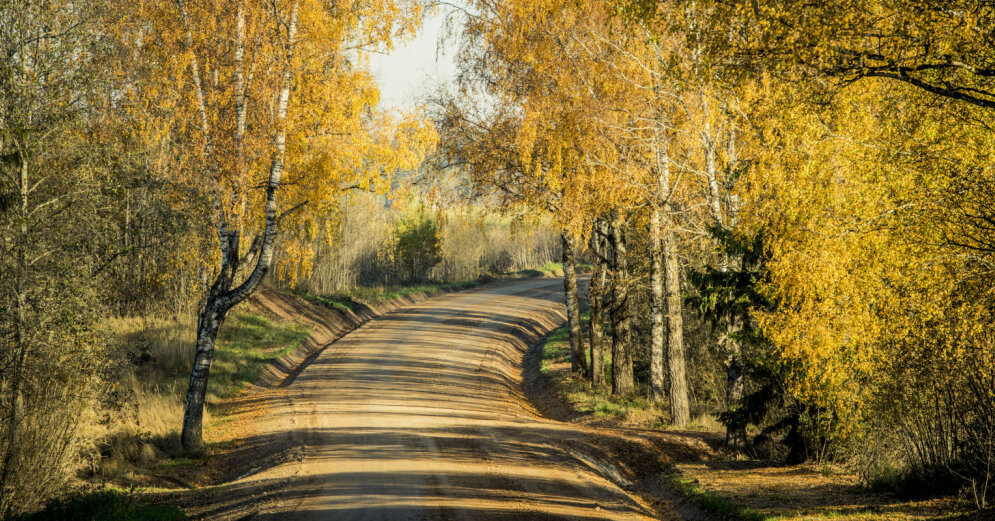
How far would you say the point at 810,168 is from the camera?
11.9 m

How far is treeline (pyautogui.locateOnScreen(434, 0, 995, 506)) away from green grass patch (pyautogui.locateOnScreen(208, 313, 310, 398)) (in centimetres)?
1010

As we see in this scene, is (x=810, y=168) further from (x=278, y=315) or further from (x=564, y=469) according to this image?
(x=278, y=315)

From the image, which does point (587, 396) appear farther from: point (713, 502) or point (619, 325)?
point (713, 502)

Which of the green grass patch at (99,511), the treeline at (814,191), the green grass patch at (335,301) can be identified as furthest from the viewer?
the green grass patch at (335,301)

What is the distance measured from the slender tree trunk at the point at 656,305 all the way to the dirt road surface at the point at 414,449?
3.21 metres

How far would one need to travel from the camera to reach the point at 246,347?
2408 centimetres

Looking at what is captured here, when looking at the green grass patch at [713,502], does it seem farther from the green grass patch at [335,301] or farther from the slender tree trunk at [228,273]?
the green grass patch at [335,301]

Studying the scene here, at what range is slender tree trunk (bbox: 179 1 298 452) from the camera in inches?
591

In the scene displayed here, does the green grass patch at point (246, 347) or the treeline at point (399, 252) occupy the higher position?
the treeline at point (399, 252)

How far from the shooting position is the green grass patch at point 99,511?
8828 millimetres

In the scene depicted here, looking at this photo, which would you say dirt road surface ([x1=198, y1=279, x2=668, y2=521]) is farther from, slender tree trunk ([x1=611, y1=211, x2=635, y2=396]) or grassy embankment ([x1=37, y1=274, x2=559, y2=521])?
slender tree trunk ([x1=611, y1=211, x2=635, y2=396])

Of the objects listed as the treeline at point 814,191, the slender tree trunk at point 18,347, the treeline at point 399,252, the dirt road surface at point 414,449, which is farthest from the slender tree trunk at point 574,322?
the slender tree trunk at point 18,347

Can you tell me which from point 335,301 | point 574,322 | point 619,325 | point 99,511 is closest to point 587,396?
point 619,325

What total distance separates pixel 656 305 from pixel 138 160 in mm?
12445
